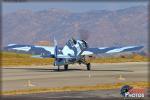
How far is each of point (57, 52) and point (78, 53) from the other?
314cm

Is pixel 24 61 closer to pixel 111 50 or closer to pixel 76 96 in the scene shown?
pixel 111 50

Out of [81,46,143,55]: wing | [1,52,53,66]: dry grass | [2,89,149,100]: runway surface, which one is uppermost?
[81,46,143,55]: wing

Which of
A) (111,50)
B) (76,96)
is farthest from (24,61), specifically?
(76,96)

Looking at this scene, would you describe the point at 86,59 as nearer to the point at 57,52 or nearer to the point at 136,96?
the point at 57,52

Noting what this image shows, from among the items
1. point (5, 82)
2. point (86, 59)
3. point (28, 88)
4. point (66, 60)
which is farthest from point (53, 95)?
point (86, 59)

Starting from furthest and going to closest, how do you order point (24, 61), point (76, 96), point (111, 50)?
point (24, 61)
point (111, 50)
point (76, 96)

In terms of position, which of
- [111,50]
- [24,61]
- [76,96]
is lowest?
[76,96]

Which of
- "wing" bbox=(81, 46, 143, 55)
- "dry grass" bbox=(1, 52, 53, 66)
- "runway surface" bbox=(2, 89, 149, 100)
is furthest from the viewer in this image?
"dry grass" bbox=(1, 52, 53, 66)

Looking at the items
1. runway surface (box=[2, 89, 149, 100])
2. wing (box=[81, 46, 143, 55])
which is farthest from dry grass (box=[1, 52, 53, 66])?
runway surface (box=[2, 89, 149, 100])

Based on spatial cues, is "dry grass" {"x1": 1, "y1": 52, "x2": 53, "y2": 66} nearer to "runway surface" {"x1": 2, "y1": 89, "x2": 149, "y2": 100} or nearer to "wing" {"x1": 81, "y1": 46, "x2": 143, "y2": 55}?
"wing" {"x1": 81, "y1": 46, "x2": 143, "y2": 55}

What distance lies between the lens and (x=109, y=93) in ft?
126

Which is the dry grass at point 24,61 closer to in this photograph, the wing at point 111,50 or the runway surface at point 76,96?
the wing at point 111,50

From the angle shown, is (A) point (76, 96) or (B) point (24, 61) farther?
(B) point (24, 61)

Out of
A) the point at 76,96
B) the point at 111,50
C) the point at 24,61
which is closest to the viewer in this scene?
the point at 76,96
